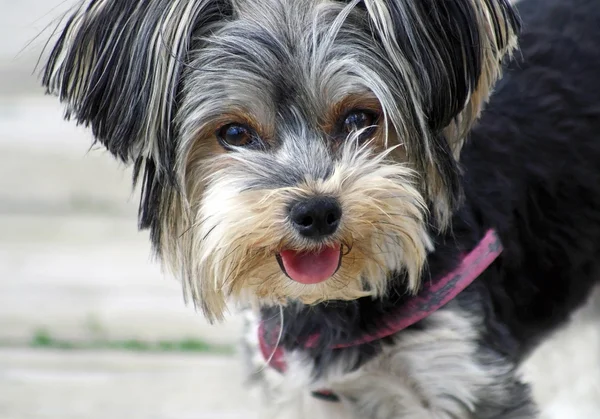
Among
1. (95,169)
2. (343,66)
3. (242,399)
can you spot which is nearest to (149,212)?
(343,66)

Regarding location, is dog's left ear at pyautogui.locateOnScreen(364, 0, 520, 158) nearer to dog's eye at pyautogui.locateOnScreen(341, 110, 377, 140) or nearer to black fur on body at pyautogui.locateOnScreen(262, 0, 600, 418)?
dog's eye at pyautogui.locateOnScreen(341, 110, 377, 140)

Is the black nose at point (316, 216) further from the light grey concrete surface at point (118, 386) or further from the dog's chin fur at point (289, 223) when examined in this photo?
the light grey concrete surface at point (118, 386)

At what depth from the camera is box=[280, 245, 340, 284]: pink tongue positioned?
2.76 m

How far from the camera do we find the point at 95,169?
6312mm

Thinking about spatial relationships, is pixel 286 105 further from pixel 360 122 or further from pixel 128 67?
pixel 128 67

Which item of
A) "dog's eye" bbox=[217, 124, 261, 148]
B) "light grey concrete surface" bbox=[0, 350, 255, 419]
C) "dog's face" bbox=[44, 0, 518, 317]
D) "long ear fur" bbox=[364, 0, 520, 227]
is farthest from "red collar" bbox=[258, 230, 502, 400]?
"light grey concrete surface" bbox=[0, 350, 255, 419]

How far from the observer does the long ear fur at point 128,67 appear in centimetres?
278

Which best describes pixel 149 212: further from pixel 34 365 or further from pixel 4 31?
pixel 4 31

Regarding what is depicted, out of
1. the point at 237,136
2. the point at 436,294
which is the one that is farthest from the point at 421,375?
the point at 237,136

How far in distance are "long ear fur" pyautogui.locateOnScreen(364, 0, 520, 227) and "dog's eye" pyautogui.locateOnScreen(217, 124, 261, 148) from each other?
414 mm

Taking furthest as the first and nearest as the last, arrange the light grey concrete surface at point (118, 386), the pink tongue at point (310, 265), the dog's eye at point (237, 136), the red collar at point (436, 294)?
the light grey concrete surface at point (118, 386) < the red collar at point (436, 294) < the dog's eye at point (237, 136) < the pink tongue at point (310, 265)

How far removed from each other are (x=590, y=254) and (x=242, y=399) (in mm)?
1475

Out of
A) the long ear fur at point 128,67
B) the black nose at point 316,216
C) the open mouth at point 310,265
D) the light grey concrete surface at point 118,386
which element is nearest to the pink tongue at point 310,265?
the open mouth at point 310,265

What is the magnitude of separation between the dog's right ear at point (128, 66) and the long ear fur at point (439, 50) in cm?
51
